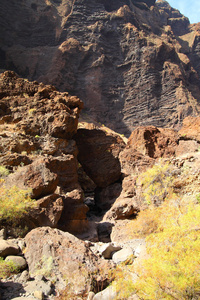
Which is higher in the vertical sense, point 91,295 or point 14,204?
point 14,204

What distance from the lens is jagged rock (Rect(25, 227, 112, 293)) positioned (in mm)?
5594

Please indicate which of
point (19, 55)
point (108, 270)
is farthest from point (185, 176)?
point (19, 55)

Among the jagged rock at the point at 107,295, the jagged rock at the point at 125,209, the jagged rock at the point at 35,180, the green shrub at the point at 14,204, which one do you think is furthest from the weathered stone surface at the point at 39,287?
the jagged rock at the point at 125,209

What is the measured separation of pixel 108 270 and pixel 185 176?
6.14 meters

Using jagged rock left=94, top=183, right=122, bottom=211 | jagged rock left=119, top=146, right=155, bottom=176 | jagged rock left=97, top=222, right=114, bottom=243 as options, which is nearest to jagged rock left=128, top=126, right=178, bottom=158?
jagged rock left=119, top=146, right=155, bottom=176

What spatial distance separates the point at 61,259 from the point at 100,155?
35.3 feet

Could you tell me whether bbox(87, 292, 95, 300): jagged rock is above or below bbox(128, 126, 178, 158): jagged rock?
below

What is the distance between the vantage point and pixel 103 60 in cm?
3966

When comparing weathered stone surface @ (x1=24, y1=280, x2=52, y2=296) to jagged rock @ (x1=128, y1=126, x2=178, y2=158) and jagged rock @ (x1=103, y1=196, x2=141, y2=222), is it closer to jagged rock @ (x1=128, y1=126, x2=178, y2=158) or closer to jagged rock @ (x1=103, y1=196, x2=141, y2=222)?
jagged rock @ (x1=103, y1=196, x2=141, y2=222)

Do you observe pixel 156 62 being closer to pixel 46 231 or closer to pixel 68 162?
pixel 68 162

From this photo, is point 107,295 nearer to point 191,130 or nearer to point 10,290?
point 10,290

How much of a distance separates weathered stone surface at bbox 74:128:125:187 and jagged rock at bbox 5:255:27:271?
9.86 meters

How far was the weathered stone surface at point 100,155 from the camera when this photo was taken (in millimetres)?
15586

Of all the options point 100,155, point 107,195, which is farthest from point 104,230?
point 100,155
